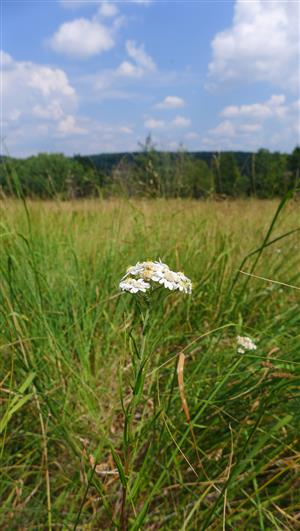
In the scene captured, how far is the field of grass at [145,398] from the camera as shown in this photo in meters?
0.85

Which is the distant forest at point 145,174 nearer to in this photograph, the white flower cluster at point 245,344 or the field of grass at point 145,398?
the field of grass at point 145,398

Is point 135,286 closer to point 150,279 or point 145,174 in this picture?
point 150,279

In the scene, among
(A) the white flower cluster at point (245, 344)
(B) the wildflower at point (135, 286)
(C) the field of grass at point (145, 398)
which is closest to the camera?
(B) the wildflower at point (135, 286)

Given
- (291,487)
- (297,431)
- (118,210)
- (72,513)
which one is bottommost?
(72,513)

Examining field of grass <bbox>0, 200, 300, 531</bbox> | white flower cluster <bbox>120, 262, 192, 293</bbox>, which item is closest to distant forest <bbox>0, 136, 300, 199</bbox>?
field of grass <bbox>0, 200, 300, 531</bbox>

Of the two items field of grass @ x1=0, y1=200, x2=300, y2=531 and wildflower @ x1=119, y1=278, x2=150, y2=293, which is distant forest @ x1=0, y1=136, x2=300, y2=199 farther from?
wildflower @ x1=119, y1=278, x2=150, y2=293

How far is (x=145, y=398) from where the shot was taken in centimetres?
124

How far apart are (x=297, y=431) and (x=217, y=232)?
1.59 meters

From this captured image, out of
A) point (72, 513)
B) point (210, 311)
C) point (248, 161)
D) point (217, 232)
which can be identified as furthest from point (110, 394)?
point (248, 161)

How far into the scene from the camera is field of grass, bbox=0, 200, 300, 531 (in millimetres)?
852

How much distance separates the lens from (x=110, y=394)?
1.31m

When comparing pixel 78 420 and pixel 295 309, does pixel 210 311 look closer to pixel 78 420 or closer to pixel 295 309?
pixel 295 309

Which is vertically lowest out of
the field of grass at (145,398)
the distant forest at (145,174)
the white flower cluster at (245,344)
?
the field of grass at (145,398)

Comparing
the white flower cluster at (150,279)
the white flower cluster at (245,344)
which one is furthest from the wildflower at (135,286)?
the white flower cluster at (245,344)
